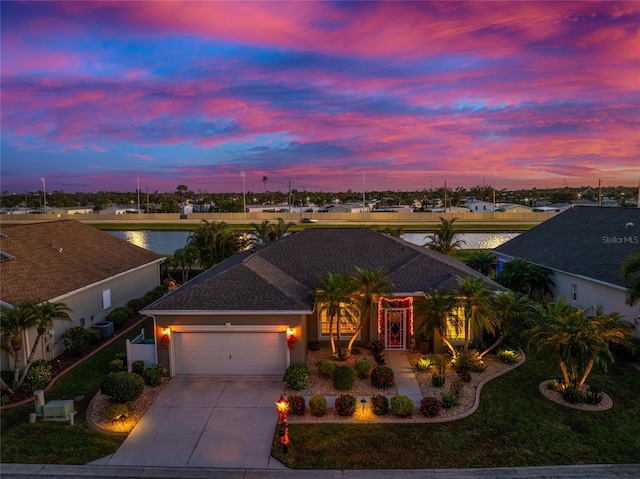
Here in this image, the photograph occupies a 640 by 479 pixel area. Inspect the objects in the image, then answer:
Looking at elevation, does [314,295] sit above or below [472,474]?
above

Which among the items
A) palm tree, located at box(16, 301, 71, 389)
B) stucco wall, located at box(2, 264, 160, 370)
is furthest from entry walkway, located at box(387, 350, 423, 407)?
stucco wall, located at box(2, 264, 160, 370)

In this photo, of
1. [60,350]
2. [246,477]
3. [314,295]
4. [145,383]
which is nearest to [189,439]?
[246,477]

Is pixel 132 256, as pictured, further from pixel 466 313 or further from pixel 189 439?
pixel 466 313

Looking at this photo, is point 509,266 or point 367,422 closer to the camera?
point 367,422

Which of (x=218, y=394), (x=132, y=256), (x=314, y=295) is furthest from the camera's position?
(x=132, y=256)

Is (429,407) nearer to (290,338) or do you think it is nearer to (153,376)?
(290,338)

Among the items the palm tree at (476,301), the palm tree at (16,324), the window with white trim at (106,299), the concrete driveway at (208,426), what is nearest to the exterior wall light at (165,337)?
the concrete driveway at (208,426)
